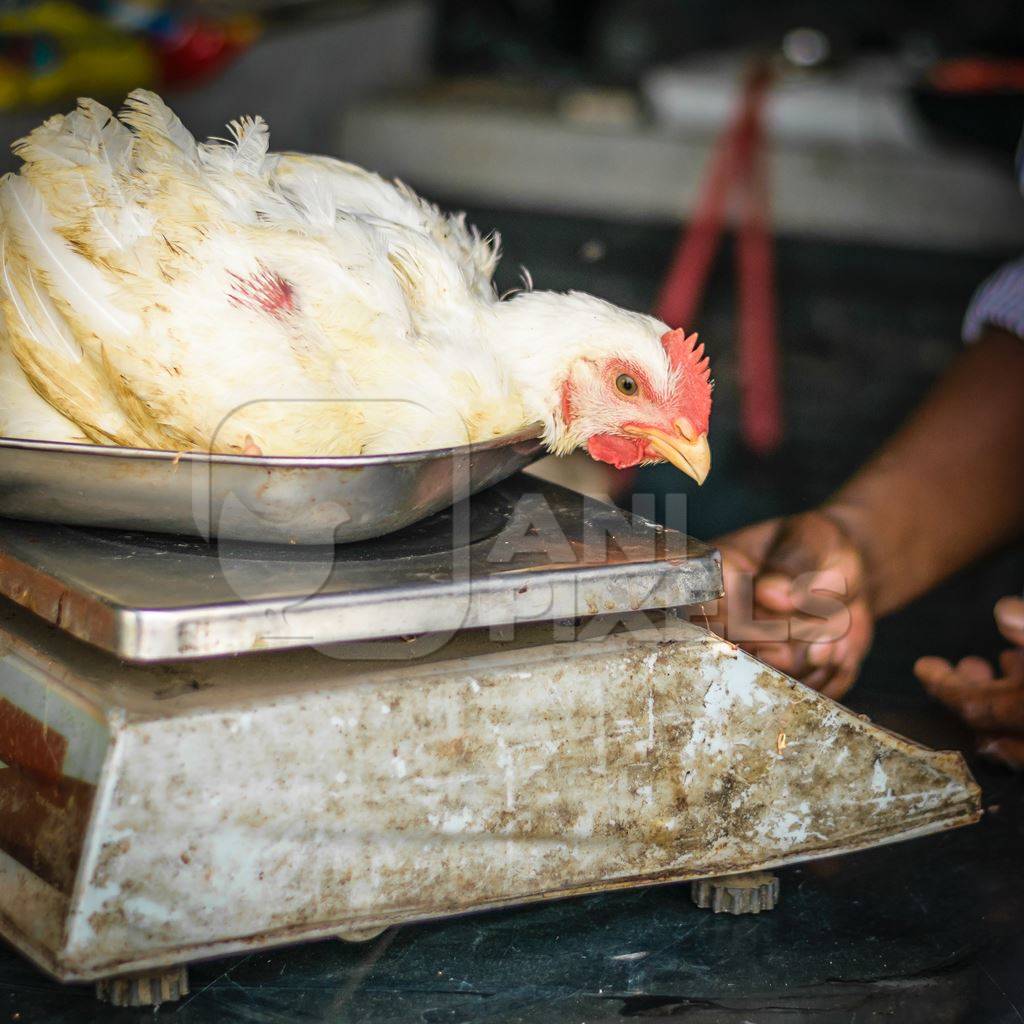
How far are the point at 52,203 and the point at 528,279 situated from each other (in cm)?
57

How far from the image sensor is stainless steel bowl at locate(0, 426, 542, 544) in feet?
3.92

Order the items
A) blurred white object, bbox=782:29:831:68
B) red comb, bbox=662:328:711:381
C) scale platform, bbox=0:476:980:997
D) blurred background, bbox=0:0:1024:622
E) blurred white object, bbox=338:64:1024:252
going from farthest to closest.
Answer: blurred white object, bbox=782:29:831:68, blurred white object, bbox=338:64:1024:252, blurred background, bbox=0:0:1024:622, red comb, bbox=662:328:711:381, scale platform, bbox=0:476:980:997

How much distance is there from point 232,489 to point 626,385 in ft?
A: 1.80

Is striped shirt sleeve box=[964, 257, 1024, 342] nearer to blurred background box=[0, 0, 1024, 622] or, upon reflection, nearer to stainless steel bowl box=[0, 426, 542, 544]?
stainless steel bowl box=[0, 426, 542, 544]

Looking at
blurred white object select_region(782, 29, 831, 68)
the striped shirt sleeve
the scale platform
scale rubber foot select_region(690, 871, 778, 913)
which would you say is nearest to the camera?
the scale platform

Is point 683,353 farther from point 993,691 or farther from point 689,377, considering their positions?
point 993,691

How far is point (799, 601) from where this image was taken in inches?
69.7

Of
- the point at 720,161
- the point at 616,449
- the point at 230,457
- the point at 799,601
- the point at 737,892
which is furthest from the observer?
the point at 720,161

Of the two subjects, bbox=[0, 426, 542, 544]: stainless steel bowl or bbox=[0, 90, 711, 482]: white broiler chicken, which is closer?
bbox=[0, 426, 542, 544]: stainless steel bowl

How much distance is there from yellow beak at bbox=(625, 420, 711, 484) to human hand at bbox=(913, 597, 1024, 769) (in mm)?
535

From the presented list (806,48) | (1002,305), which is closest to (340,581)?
(1002,305)

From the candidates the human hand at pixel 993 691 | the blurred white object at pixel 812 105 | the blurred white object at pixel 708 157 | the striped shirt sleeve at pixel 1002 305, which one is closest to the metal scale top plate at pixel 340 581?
the human hand at pixel 993 691

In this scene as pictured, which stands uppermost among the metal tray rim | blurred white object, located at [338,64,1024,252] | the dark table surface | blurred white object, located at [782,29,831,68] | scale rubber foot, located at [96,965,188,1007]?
blurred white object, located at [782,29,831,68]

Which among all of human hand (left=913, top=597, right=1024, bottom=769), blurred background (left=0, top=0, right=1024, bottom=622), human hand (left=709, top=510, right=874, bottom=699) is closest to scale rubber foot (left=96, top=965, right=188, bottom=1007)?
human hand (left=709, top=510, right=874, bottom=699)
